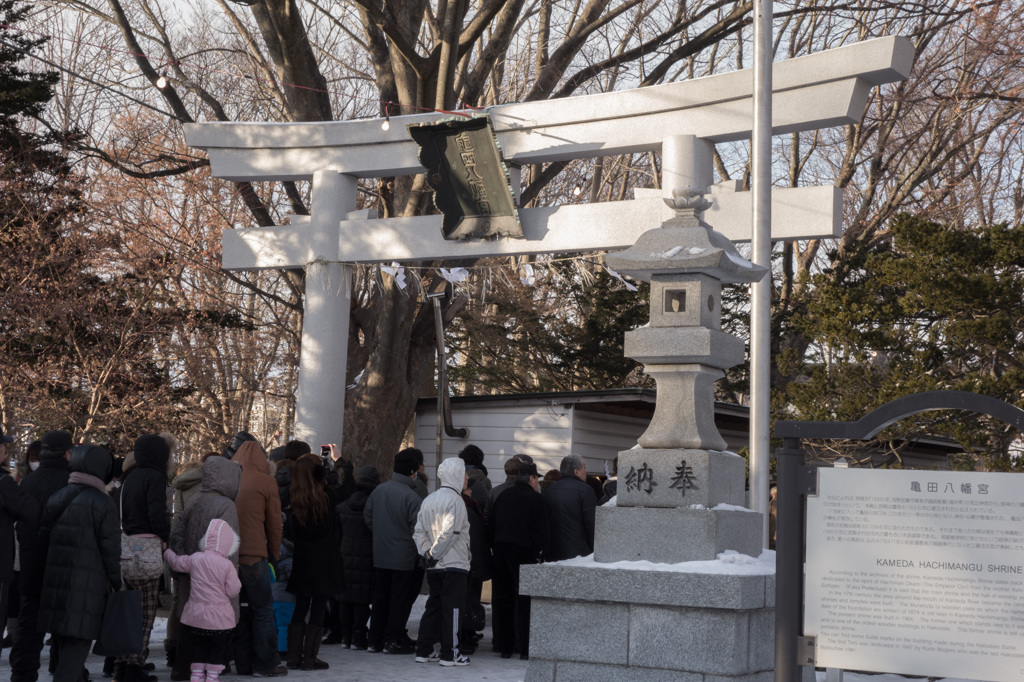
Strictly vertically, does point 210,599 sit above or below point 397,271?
below

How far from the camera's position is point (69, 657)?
23.6 feet

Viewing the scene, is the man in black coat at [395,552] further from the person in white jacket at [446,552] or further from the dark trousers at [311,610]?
the dark trousers at [311,610]

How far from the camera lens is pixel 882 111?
2481cm

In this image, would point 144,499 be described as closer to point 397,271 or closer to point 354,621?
point 354,621

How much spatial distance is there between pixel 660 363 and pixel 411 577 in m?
3.54

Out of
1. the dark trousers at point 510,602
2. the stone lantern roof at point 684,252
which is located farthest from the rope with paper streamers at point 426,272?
the stone lantern roof at point 684,252

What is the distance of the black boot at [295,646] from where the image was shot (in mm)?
9000

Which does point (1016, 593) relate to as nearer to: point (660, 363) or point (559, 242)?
point (660, 363)

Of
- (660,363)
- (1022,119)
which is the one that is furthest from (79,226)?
(1022,119)

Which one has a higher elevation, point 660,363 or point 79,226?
point 79,226

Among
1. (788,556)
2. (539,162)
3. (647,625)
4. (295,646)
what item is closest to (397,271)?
(539,162)

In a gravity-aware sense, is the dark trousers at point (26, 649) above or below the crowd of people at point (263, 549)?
below

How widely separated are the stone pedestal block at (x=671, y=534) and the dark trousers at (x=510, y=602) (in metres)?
2.67

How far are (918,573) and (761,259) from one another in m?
6.37
